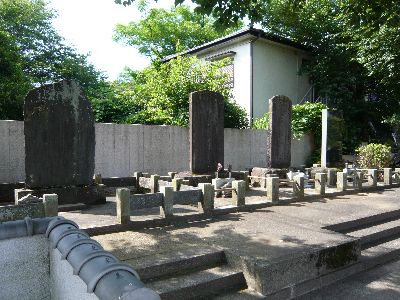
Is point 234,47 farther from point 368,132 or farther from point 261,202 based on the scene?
point 261,202

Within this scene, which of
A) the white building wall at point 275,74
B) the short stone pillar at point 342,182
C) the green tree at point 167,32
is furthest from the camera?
the green tree at point 167,32

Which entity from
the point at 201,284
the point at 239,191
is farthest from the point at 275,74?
the point at 201,284

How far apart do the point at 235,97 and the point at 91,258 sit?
18.7 m

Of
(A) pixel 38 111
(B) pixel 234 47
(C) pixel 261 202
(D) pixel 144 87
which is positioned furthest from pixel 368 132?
(A) pixel 38 111

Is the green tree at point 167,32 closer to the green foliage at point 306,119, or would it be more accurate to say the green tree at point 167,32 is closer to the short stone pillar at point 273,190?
the green foliage at point 306,119

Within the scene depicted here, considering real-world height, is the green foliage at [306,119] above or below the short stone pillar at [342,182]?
above

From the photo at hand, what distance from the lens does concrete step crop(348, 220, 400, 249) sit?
234 inches

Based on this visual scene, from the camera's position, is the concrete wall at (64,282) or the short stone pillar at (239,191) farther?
the short stone pillar at (239,191)

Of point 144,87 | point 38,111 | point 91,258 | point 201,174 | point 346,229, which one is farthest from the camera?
point 144,87

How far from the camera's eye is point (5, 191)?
7.81 meters

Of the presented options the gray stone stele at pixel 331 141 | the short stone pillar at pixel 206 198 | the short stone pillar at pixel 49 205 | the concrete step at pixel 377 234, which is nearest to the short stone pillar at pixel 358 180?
the gray stone stele at pixel 331 141

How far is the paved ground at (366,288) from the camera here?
13.8 feet

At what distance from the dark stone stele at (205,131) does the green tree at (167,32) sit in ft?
65.6

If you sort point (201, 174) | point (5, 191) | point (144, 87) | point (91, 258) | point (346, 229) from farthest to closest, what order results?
point (144, 87)
point (201, 174)
point (5, 191)
point (346, 229)
point (91, 258)
